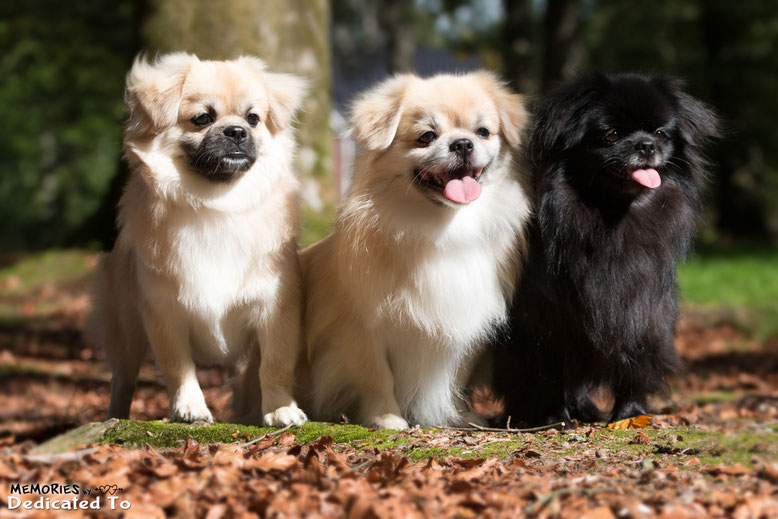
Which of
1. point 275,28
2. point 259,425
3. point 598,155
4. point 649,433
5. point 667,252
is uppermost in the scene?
point 275,28

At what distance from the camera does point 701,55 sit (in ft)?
65.1

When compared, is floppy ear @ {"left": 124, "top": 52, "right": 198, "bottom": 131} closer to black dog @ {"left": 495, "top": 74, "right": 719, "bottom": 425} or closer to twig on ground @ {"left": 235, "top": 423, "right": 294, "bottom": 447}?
twig on ground @ {"left": 235, "top": 423, "right": 294, "bottom": 447}

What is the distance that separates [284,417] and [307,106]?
368 centimetres

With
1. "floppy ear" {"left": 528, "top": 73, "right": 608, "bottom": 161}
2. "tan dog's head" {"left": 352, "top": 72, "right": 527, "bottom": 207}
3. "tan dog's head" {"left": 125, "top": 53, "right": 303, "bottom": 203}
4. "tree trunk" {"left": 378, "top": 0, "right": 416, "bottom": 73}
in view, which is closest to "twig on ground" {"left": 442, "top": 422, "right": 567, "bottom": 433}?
"tan dog's head" {"left": 352, "top": 72, "right": 527, "bottom": 207}

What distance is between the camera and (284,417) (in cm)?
380

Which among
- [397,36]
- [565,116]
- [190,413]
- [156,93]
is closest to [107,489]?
[190,413]

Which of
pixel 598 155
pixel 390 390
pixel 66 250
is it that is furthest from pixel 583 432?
pixel 66 250

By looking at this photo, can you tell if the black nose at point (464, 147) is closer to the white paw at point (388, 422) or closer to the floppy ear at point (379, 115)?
the floppy ear at point (379, 115)

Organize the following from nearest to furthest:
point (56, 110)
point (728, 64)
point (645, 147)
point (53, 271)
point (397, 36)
Answer: point (645, 147)
point (53, 271)
point (397, 36)
point (728, 64)
point (56, 110)

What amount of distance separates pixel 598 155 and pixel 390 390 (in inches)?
60.4

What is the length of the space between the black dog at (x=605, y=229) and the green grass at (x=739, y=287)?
4043mm

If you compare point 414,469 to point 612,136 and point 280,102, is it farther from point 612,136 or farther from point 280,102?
point 280,102

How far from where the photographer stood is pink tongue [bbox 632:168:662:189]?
12.0ft

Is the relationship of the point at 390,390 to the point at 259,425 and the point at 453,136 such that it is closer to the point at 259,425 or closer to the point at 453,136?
the point at 259,425
